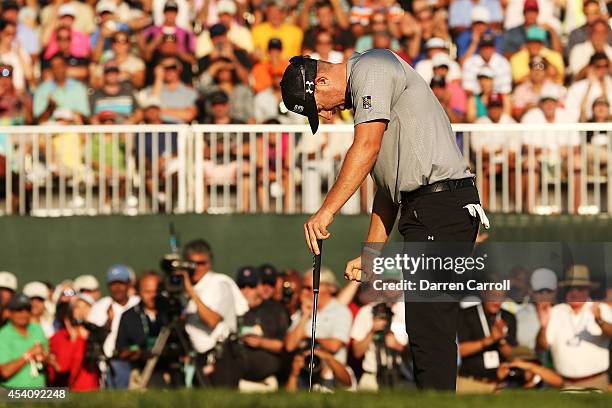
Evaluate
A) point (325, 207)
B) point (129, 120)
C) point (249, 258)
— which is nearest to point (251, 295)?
point (249, 258)

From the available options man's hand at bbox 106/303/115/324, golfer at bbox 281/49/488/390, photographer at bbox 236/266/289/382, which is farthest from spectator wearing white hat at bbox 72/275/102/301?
golfer at bbox 281/49/488/390

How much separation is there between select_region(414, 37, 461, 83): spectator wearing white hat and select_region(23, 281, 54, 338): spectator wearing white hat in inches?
159

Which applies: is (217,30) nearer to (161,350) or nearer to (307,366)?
(161,350)

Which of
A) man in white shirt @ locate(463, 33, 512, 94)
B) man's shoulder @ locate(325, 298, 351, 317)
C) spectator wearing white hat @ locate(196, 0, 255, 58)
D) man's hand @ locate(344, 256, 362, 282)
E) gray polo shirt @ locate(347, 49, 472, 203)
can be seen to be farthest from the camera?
spectator wearing white hat @ locate(196, 0, 255, 58)

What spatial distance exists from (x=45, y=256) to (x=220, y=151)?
1.92 m

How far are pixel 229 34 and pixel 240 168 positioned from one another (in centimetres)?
197

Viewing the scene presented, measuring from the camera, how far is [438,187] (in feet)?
21.3

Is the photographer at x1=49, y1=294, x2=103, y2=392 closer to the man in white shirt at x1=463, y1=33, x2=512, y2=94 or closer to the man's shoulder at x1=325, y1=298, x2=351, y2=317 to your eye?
the man's shoulder at x1=325, y1=298, x2=351, y2=317

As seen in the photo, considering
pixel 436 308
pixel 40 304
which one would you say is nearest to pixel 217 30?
pixel 40 304

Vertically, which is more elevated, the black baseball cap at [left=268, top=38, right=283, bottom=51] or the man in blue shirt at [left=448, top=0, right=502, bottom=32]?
the man in blue shirt at [left=448, top=0, right=502, bottom=32]

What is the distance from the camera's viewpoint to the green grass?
4.45m

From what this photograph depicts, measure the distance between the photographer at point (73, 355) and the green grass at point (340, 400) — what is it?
7.77 metres

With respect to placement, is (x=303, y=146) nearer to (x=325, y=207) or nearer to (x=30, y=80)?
(x=30, y=80)

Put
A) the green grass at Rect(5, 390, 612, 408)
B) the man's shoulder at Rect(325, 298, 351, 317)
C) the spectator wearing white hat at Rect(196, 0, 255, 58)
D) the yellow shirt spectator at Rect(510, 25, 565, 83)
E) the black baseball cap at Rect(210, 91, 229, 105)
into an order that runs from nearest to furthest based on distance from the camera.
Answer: the green grass at Rect(5, 390, 612, 408) < the man's shoulder at Rect(325, 298, 351, 317) < the black baseball cap at Rect(210, 91, 229, 105) < the yellow shirt spectator at Rect(510, 25, 565, 83) < the spectator wearing white hat at Rect(196, 0, 255, 58)
